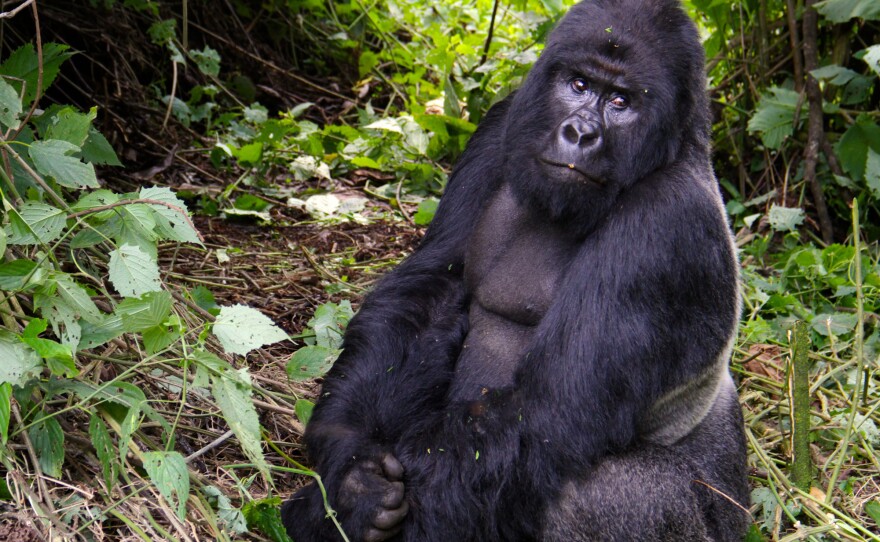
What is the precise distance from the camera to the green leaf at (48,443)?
280 cm

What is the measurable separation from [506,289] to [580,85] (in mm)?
774

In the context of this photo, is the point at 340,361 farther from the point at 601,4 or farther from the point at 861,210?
the point at 861,210

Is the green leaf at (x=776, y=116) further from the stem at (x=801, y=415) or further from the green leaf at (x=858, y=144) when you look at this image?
the stem at (x=801, y=415)

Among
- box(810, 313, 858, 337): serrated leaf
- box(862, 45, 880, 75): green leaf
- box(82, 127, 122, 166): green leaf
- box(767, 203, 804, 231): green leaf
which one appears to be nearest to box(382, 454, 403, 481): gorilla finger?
box(82, 127, 122, 166): green leaf

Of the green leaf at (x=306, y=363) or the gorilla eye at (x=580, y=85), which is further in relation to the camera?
the green leaf at (x=306, y=363)

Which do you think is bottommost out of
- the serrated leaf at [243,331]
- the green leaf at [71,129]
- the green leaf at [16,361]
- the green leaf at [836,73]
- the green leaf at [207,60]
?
the green leaf at [207,60]

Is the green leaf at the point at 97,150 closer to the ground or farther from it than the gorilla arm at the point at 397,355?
farther from it

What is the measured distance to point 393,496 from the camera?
3146 mm

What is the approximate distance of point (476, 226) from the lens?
379cm

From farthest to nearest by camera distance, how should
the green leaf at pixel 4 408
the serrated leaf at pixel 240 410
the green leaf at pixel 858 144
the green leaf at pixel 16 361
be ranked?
the green leaf at pixel 858 144 → the serrated leaf at pixel 240 410 → the green leaf at pixel 16 361 → the green leaf at pixel 4 408

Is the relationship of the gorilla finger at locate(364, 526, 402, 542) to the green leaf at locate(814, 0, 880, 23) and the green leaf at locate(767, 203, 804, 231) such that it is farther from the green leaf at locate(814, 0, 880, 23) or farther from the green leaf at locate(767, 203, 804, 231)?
the green leaf at locate(814, 0, 880, 23)

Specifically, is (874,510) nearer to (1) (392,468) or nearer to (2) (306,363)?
(1) (392,468)

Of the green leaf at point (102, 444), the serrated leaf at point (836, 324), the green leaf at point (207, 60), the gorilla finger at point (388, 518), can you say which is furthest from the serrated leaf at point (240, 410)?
the green leaf at point (207, 60)

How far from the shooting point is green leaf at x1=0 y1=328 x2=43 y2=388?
2.64 metres
